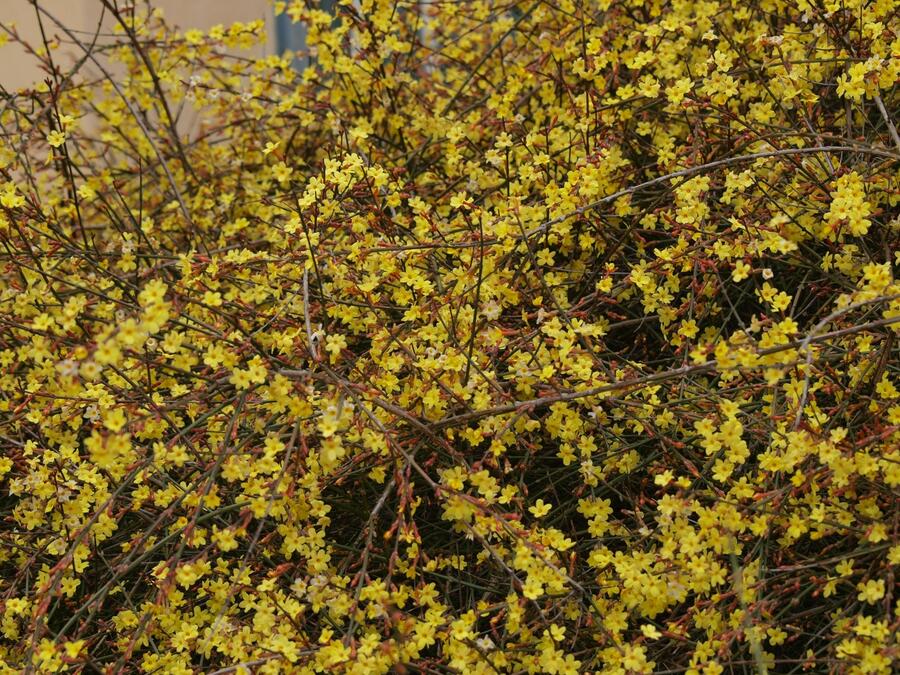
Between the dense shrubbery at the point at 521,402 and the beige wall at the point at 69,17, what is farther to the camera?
the beige wall at the point at 69,17

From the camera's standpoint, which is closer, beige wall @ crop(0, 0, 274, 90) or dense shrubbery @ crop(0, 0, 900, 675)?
dense shrubbery @ crop(0, 0, 900, 675)

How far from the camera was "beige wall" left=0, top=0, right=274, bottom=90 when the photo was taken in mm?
4652

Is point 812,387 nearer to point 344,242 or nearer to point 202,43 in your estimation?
point 344,242

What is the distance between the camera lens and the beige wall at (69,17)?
4652mm

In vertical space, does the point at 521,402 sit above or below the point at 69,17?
below

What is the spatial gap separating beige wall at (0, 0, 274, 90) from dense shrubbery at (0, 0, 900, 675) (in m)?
1.76

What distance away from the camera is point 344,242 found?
2.71 metres

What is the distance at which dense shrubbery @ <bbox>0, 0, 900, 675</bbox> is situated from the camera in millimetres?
2006

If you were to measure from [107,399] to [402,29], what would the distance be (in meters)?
2.12

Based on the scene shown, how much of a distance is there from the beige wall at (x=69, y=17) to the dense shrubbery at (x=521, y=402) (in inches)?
69.4

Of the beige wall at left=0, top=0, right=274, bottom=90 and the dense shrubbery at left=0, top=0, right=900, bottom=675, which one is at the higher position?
the beige wall at left=0, top=0, right=274, bottom=90

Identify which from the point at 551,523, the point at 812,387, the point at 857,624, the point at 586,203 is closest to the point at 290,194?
the point at 586,203

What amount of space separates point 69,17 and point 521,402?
345 centimetres

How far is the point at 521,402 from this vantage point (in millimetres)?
2100
